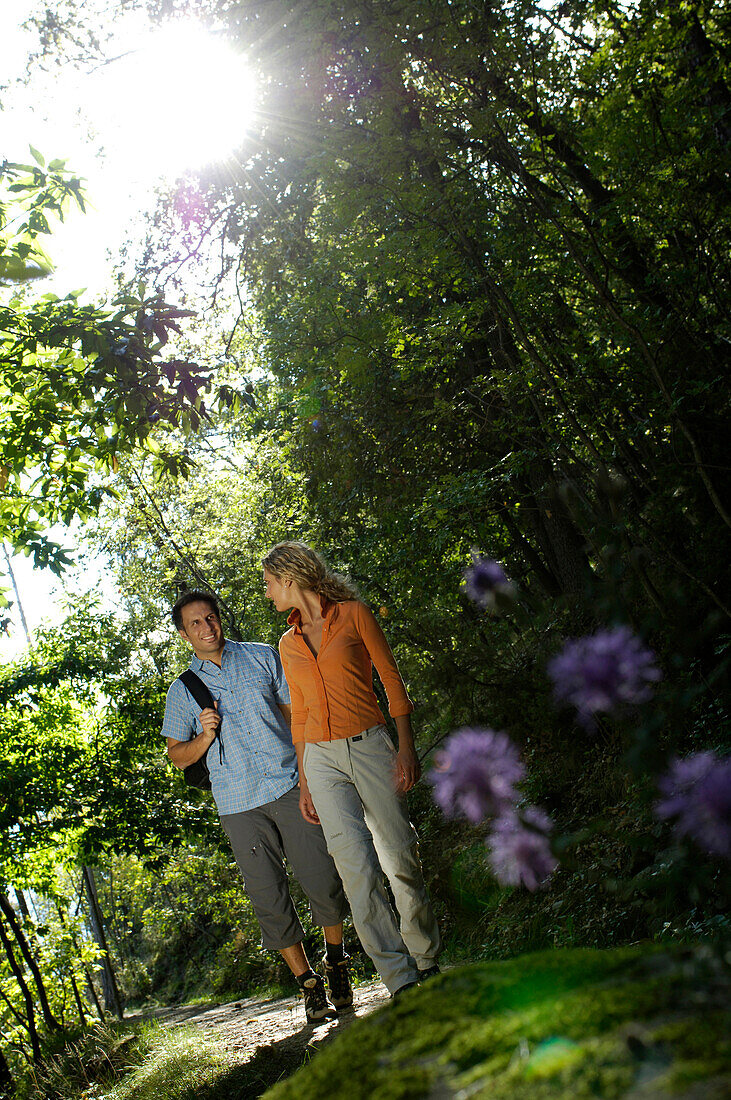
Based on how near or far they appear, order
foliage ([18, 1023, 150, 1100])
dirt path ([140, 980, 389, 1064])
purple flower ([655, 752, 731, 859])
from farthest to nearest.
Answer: foliage ([18, 1023, 150, 1100]) < dirt path ([140, 980, 389, 1064]) < purple flower ([655, 752, 731, 859])

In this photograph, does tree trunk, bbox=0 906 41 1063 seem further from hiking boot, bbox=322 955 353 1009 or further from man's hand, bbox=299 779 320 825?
man's hand, bbox=299 779 320 825

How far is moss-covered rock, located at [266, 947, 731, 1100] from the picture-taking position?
0.66 m

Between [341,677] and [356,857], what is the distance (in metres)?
0.77

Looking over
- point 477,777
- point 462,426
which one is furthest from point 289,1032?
point 462,426

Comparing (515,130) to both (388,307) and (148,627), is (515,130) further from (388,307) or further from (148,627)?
(148,627)

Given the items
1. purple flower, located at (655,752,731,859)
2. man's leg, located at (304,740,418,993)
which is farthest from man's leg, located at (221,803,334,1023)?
purple flower, located at (655,752,731,859)

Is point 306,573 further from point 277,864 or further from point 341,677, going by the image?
point 277,864

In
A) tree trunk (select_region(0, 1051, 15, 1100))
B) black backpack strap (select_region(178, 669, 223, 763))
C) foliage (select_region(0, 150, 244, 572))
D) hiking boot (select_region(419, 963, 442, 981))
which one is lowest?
tree trunk (select_region(0, 1051, 15, 1100))

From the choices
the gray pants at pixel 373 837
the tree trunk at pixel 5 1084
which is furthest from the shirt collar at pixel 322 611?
the tree trunk at pixel 5 1084

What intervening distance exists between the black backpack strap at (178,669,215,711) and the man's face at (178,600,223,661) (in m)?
0.14

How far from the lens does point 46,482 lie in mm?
5473

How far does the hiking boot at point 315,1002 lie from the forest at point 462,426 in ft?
2.25

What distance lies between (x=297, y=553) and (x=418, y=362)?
10.2ft

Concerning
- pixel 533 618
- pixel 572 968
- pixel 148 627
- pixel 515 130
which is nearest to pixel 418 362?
pixel 515 130
